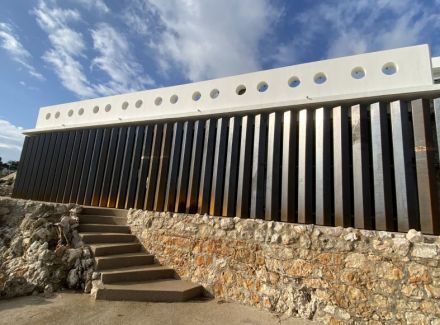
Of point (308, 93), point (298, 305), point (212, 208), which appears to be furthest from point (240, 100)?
point (298, 305)

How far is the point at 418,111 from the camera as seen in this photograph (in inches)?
154

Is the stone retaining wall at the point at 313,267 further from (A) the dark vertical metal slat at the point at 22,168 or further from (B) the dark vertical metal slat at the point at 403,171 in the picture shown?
(A) the dark vertical metal slat at the point at 22,168

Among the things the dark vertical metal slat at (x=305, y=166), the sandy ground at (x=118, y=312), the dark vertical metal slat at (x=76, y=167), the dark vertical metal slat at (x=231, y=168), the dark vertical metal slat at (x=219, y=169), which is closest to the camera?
the sandy ground at (x=118, y=312)

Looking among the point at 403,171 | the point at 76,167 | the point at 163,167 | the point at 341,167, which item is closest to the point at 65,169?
the point at 76,167

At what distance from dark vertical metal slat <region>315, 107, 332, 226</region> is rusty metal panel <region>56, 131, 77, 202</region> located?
21.2 ft

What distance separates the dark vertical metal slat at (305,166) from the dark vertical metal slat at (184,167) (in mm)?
2322

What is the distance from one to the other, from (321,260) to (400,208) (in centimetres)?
131

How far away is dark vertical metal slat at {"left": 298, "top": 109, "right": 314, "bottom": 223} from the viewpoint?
4258mm

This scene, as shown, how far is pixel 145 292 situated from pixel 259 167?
8.85 feet

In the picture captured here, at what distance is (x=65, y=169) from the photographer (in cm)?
760

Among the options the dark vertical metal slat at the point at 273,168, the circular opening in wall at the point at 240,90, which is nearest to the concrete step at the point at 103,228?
the dark vertical metal slat at the point at 273,168

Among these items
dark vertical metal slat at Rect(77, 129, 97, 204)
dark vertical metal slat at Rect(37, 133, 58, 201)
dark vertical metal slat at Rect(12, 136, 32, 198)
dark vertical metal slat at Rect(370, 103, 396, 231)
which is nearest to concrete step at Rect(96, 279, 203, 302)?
dark vertical metal slat at Rect(370, 103, 396, 231)

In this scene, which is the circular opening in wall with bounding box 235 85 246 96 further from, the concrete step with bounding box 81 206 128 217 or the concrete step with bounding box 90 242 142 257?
the concrete step with bounding box 90 242 142 257

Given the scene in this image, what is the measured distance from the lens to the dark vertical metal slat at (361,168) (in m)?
3.86
